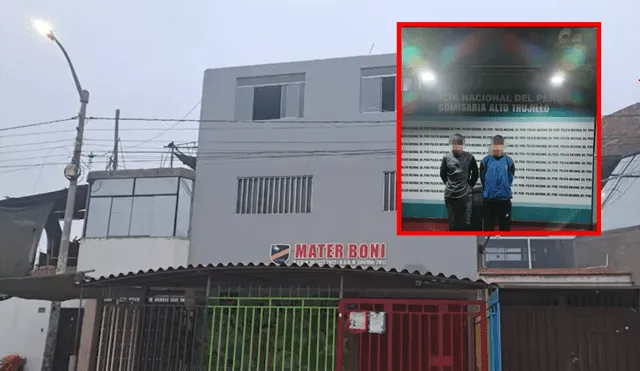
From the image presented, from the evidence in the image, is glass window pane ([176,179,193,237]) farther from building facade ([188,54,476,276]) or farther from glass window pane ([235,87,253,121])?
glass window pane ([235,87,253,121])

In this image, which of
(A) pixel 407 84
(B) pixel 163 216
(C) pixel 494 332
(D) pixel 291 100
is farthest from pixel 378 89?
(A) pixel 407 84

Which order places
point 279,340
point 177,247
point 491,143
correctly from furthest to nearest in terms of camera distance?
point 177,247, point 279,340, point 491,143

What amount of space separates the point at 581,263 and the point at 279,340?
27.2 feet

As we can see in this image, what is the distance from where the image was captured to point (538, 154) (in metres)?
7.59

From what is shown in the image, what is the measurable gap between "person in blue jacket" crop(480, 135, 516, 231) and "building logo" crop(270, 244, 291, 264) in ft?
28.7

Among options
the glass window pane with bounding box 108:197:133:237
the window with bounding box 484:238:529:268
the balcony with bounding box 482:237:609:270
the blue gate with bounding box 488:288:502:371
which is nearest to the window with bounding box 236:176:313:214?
the glass window pane with bounding box 108:197:133:237

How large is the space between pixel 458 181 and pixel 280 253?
882 cm

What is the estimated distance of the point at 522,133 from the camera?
7559 mm

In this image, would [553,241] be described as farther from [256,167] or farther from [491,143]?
[491,143]

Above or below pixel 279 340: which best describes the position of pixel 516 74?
above

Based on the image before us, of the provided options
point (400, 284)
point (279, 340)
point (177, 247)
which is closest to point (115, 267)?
point (177, 247)

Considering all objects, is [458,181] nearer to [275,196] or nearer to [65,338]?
[275,196]

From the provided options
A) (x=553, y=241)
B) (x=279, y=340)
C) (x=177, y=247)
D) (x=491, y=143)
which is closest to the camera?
(x=491, y=143)

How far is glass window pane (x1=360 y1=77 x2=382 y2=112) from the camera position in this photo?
54.2 feet
